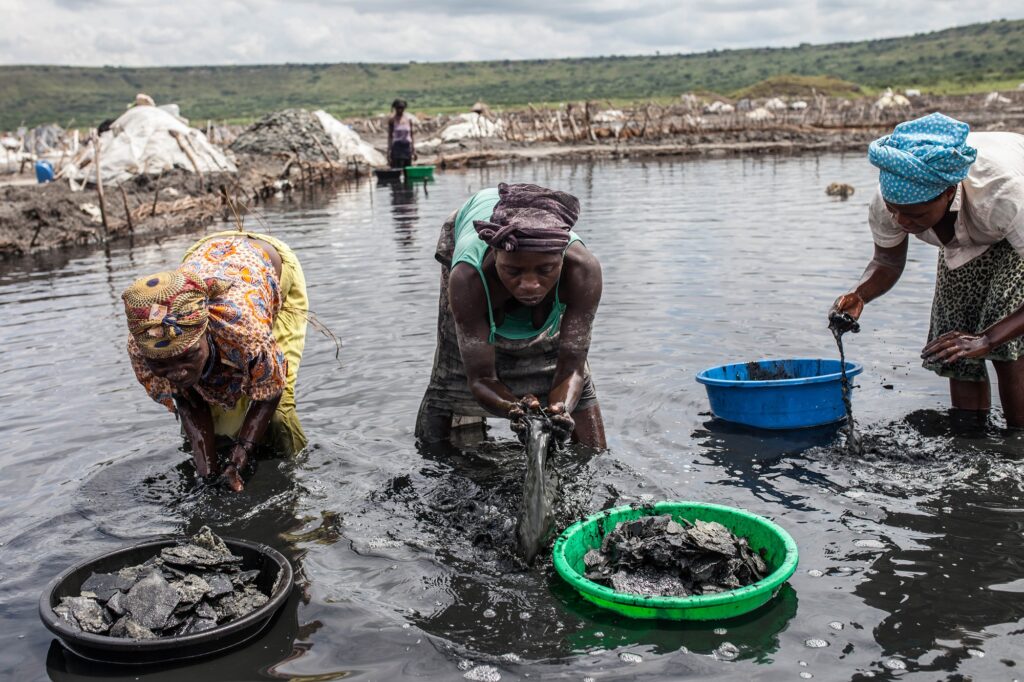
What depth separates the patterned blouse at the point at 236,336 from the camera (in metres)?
4.01

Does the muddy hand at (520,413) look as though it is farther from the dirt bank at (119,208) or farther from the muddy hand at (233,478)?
the dirt bank at (119,208)

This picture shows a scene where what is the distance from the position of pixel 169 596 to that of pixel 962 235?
3774 mm

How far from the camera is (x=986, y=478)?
4.32 meters

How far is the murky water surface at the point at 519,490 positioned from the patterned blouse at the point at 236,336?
604 millimetres

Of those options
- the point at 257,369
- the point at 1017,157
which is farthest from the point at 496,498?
the point at 1017,157

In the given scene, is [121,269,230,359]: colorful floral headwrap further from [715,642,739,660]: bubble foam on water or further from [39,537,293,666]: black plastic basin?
[715,642,739,660]: bubble foam on water

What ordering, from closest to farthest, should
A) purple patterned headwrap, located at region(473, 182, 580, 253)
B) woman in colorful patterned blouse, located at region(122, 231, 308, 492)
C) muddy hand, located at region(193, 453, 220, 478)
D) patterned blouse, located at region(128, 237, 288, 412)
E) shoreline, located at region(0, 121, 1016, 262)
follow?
1. purple patterned headwrap, located at region(473, 182, 580, 253)
2. woman in colorful patterned blouse, located at region(122, 231, 308, 492)
3. patterned blouse, located at region(128, 237, 288, 412)
4. muddy hand, located at region(193, 453, 220, 478)
5. shoreline, located at region(0, 121, 1016, 262)

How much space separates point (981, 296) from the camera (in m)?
4.48

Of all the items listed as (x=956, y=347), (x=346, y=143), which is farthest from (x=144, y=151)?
(x=956, y=347)

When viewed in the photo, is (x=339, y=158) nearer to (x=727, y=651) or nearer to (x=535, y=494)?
(x=535, y=494)

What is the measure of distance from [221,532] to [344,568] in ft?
2.44

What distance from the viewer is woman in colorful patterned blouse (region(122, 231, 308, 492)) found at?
3686 mm

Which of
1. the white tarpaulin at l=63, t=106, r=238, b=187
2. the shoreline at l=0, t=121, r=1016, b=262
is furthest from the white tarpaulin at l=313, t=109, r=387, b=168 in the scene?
the white tarpaulin at l=63, t=106, r=238, b=187

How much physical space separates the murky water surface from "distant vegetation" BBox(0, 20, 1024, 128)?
73322mm
